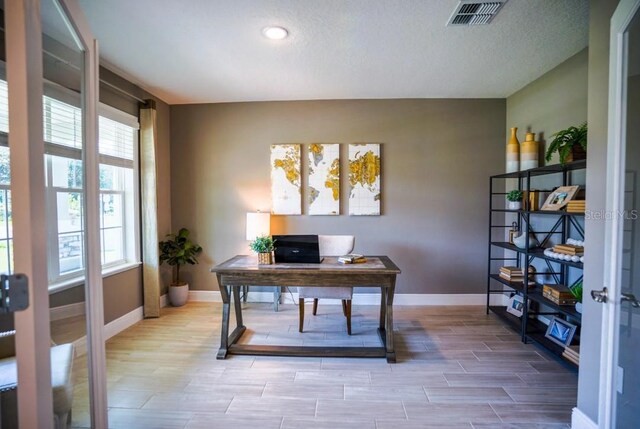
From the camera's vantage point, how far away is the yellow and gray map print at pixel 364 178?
383cm

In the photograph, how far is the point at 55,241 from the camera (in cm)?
125

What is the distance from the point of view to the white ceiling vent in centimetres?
197

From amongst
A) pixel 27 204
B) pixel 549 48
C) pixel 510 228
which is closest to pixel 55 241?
pixel 27 204

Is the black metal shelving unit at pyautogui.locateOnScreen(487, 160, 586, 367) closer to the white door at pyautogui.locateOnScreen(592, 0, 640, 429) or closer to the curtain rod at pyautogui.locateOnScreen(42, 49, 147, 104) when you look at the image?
the white door at pyautogui.locateOnScreen(592, 0, 640, 429)

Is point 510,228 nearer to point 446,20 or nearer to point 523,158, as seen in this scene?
point 523,158

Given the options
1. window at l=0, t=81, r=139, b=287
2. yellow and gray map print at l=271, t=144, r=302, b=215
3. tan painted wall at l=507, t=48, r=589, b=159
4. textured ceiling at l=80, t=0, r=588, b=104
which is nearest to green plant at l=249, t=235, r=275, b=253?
yellow and gray map print at l=271, t=144, r=302, b=215

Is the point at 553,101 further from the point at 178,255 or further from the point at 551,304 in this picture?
the point at 178,255

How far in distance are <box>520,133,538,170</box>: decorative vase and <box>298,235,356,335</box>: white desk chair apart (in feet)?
6.41

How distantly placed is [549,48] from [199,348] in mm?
4055

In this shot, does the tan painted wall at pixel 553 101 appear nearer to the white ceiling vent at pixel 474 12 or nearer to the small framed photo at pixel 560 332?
the white ceiling vent at pixel 474 12

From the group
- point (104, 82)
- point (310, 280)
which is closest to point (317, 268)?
point (310, 280)

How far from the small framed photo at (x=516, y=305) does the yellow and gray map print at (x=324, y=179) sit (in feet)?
7.40

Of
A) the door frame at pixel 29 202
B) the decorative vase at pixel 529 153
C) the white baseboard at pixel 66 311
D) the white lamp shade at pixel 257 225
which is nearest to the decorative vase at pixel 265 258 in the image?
the white lamp shade at pixel 257 225

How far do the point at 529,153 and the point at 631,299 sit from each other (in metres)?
2.23
